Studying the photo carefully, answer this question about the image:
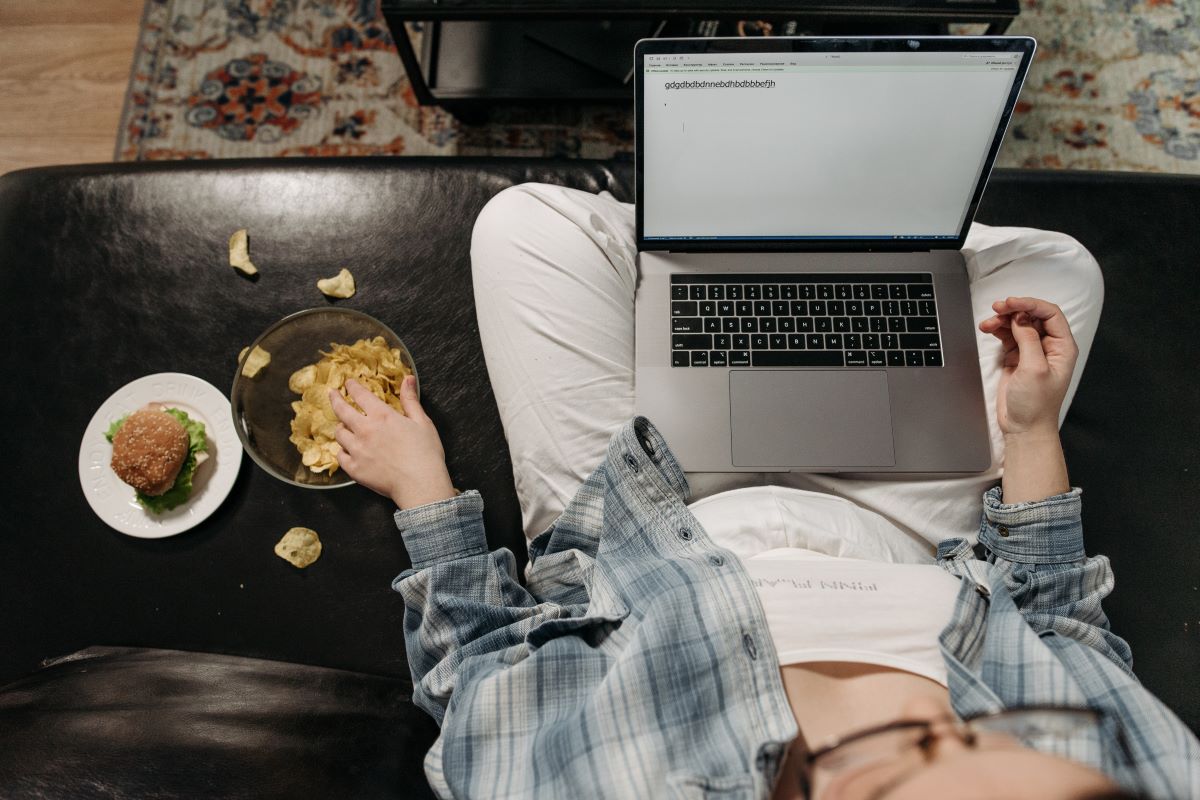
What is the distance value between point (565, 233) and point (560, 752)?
624 mm

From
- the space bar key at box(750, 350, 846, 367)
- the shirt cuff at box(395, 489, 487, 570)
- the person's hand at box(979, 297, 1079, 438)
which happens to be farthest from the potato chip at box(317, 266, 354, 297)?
the person's hand at box(979, 297, 1079, 438)

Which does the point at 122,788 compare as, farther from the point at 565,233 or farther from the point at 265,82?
the point at 265,82

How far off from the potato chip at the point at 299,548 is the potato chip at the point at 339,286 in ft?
1.10

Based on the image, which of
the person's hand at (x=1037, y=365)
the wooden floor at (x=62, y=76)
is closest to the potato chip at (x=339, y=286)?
the person's hand at (x=1037, y=365)

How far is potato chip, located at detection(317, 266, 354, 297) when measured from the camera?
1091 millimetres

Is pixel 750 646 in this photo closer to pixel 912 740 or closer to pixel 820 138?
pixel 912 740

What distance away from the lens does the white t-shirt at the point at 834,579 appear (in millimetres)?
710

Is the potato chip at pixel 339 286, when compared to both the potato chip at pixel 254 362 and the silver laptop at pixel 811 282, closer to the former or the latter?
the potato chip at pixel 254 362

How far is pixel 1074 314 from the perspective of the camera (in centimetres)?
98

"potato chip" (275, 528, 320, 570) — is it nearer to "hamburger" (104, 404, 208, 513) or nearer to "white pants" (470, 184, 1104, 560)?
"hamburger" (104, 404, 208, 513)

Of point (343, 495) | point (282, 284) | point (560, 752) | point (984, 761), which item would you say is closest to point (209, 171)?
point (282, 284)

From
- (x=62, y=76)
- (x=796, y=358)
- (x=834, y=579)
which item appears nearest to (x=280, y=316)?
(x=796, y=358)

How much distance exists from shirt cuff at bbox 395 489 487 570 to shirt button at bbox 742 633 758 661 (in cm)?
35

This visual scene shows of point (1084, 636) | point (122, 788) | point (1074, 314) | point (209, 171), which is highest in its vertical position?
point (209, 171)
